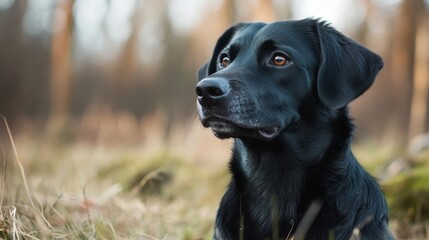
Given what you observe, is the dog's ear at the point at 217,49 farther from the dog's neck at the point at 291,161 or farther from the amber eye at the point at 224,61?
the dog's neck at the point at 291,161

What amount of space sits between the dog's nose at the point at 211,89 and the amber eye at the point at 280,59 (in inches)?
19.8

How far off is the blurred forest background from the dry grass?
3 centimetres

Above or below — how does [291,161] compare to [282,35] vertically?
below

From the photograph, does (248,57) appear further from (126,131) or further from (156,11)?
(156,11)

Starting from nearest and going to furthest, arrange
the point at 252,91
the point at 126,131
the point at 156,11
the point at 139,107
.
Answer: the point at 252,91, the point at 126,131, the point at 156,11, the point at 139,107

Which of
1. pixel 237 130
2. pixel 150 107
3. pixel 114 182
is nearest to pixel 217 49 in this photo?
pixel 237 130

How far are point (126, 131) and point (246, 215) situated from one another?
28.0 feet

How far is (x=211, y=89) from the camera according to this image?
2748mm

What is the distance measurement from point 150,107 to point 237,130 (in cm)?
2461

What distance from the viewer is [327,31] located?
3309 mm

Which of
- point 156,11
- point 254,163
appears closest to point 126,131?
point 254,163

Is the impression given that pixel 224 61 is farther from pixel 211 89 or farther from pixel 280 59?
pixel 211 89

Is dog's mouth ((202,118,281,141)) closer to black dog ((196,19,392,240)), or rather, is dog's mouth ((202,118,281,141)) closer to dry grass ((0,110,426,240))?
black dog ((196,19,392,240))

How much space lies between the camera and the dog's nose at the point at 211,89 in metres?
2.72
